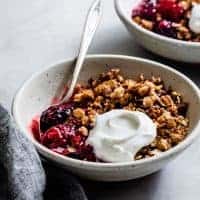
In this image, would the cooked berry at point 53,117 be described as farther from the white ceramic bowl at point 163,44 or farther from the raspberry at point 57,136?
the white ceramic bowl at point 163,44

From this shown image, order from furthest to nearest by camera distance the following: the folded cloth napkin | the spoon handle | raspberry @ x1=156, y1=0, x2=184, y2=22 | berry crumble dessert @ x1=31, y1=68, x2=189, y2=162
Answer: raspberry @ x1=156, y1=0, x2=184, y2=22 < the spoon handle < berry crumble dessert @ x1=31, y1=68, x2=189, y2=162 < the folded cloth napkin

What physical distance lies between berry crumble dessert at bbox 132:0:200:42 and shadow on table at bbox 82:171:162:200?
0.32 metres

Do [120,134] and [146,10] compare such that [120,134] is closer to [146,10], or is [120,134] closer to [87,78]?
[87,78]

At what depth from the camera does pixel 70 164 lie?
0.89m

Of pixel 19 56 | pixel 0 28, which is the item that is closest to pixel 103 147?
pixel 19 56

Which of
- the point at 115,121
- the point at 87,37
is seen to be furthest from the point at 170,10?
the point at 115,121

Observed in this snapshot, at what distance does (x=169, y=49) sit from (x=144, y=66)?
0.08m

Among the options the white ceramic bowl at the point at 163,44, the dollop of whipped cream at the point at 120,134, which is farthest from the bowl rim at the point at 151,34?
the dollop of whipped cream at the point at 120,134

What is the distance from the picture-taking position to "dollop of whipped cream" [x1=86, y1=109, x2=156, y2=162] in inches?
36.2

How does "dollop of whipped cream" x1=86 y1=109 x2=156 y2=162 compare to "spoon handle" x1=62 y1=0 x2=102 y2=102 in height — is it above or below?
above

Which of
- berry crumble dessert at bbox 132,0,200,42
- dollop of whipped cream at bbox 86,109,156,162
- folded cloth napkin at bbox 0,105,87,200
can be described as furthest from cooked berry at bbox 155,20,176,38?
folded cloth napkin at bbox 0,105,87,200

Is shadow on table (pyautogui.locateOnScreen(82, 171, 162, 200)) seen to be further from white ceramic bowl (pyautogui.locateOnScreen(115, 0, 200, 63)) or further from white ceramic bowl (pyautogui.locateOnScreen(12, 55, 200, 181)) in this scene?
white ceramic bowl (pyautogui.locateOnScreen(115, 0, 200, 63))

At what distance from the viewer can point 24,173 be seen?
0.84 meters

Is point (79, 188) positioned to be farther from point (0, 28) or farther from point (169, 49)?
point (0, 28)
